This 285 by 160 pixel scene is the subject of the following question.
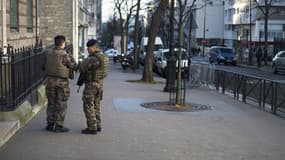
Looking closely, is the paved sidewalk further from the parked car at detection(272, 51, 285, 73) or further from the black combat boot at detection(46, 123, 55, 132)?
the parked car at detection(272, 51, 285, 73)

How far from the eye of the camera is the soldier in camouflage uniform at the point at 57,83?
9133 mm

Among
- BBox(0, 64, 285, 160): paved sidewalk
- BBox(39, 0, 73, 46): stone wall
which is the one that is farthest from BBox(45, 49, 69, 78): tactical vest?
BBox(39, 0, 73, 46): stone wall

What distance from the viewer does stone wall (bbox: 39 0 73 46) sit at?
2917cm

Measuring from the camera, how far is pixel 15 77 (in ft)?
33.8

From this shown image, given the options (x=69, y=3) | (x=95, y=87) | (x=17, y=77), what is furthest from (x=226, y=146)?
(x=69, y=3)

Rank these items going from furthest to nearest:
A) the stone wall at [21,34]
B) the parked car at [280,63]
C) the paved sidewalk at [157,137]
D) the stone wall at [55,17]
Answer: the parked car at [280,63]
the stone wall at [55,17]
the stone wall at [21,34]
the paved sidewalk at [157,137]

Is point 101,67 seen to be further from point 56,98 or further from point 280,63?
point 280,63

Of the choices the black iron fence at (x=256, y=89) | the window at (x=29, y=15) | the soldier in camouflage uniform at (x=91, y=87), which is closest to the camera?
the soldier in camouflage uniform at (x=91, y=87)

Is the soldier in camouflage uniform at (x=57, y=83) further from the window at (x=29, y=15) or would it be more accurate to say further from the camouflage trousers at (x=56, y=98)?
the window at (x=29, y=15)

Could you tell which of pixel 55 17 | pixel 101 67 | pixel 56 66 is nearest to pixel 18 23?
pixel 56 66

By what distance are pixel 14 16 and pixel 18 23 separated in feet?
1.38

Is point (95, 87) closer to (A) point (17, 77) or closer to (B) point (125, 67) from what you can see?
(A) point (17, 77)

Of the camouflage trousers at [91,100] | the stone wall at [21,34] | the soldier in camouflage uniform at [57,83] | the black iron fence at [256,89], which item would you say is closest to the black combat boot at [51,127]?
the soldier in camouflage uniform at [57,83]

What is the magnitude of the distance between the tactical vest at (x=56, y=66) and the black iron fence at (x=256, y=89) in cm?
641
